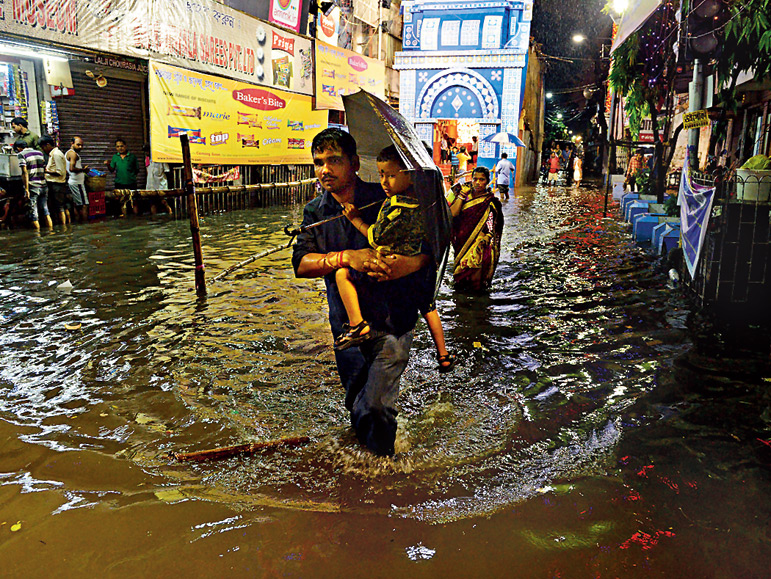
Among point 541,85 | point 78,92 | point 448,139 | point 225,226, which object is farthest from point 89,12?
point 541,85

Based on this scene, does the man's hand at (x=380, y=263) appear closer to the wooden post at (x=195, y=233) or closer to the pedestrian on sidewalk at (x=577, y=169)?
the wooden post at (x=195, y=233)

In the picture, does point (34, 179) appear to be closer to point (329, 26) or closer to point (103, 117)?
point (103, 117)

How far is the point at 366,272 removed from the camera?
3.11 metres

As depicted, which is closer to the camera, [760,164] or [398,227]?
[398,227]

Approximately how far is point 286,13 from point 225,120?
473 centimetres

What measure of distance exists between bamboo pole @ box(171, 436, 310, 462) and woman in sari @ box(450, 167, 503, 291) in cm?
431

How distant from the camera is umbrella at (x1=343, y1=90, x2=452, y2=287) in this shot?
300 centimetres

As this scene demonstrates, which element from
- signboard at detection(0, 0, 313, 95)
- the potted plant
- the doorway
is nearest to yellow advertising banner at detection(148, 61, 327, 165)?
signboard at detection(0, 0, 313, 95)

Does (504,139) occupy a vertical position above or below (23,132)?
above

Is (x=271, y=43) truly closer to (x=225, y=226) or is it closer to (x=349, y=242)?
(x=225, y=226)

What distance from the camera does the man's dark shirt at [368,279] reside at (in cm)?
327

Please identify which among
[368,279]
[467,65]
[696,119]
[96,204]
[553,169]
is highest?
[467,65]

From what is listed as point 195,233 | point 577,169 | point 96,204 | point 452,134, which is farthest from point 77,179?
point 577,169

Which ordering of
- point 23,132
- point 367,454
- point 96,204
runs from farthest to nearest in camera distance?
1. point 96,204
2. point 23,132
3. point 367,454
